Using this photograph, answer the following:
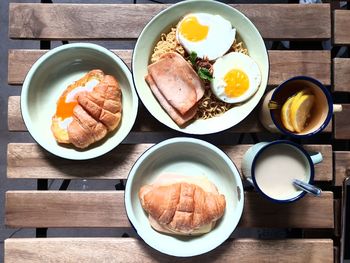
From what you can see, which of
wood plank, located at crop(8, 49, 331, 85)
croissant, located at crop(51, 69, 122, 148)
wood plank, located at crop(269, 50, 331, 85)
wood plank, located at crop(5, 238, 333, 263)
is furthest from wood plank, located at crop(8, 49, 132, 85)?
wood plank, located at crop(269, 50, 331, 85)

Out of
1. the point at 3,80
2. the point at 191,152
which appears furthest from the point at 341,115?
the point at 3,80

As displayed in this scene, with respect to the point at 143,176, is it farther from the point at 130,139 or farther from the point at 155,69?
the point at 130,139

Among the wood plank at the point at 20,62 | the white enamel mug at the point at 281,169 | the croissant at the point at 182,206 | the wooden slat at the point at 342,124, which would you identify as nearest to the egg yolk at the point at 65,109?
the wood plank at the point at 20,62

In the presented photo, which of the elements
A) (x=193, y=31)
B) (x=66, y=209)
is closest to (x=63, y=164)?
(x=66, y=209)

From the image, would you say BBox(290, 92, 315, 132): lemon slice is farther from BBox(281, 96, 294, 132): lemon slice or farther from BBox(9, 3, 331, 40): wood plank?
BBox(9, 3, 331, 40): wood plank

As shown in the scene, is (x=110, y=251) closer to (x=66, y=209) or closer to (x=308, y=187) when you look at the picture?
(x=66, y=209)

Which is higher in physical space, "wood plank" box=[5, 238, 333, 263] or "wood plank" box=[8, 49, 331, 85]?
"wood plank" box=[8, 49, 331, 85]
